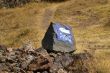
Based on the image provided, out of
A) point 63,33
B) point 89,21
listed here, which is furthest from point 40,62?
point 89,21

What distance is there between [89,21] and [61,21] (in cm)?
203

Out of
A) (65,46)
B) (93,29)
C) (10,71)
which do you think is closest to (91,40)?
(93,29)

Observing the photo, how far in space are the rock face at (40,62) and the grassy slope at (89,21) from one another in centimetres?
654

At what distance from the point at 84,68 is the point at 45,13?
744 inches

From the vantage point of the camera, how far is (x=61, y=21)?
3111cm

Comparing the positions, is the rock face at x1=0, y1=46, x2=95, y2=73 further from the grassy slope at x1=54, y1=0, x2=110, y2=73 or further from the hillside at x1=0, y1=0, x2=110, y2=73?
the hillside at x1=0, y1=0, x2=110, y2=73

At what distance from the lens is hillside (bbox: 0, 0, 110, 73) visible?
2594 centimetres

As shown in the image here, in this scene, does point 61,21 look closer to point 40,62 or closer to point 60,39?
point 60,39

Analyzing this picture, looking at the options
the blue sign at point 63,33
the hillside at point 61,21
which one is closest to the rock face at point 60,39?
the blue sign at point 63,33

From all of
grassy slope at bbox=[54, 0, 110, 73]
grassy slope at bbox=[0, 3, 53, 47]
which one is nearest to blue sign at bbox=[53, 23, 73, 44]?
grassy slope at bbox=[54, 0, 110, 73]

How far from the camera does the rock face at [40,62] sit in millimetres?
13617

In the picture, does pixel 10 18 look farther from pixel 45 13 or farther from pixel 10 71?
pixel 10 71

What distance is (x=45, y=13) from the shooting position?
3284cm

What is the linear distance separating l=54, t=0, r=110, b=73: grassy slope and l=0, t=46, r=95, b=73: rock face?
6538 millimetres
